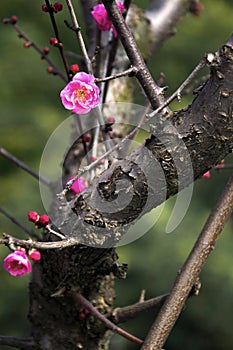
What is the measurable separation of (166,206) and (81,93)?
2436 mm

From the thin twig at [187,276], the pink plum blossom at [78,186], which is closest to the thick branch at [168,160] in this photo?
the thin twig at [187,276]

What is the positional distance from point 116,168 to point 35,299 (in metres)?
0.41

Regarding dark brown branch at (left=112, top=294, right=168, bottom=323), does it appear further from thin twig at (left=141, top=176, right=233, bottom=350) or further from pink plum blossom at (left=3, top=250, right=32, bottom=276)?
pink plum blossom at (left=3, top=250, right=32, bottom=276)

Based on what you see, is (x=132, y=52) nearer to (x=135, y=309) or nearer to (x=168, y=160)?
(x=168, y=160)

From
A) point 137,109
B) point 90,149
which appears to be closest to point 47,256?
point 90,149

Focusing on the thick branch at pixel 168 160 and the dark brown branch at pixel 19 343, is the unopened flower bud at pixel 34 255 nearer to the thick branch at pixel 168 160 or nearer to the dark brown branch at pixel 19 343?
the thick branch at pixel 168 160

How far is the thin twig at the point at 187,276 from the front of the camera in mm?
1083

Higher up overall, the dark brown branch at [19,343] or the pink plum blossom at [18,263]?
the pink plum blossom at [18,263]

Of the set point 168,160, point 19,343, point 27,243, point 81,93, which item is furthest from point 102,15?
point 19,343

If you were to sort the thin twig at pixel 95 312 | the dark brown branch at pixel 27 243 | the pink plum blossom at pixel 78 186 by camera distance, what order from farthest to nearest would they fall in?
the pink plum blossom at pixel 78 186
the thin twig at pixel 95 312
the dark brown branch at pixel 27 243

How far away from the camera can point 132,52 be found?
99cm

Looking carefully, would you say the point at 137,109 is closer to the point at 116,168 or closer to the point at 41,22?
the point at 116,168

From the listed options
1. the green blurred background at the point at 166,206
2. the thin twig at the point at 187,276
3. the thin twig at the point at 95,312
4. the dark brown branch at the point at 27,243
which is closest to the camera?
the dark brown branch at the point at 27,243

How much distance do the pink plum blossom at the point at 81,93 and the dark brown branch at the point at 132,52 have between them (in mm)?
69
